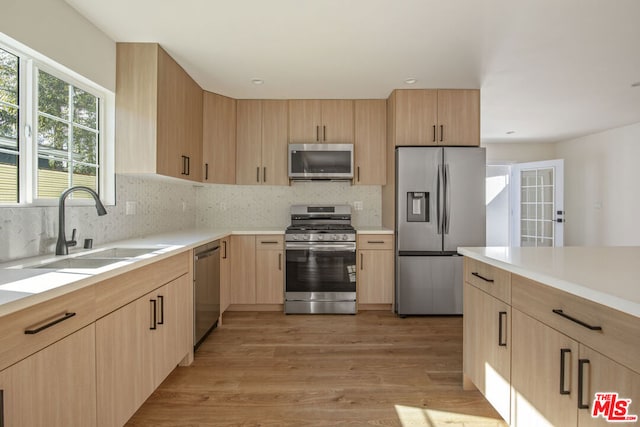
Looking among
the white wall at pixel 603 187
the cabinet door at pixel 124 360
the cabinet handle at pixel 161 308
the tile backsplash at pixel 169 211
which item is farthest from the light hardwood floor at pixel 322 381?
the white wall at pixel 603 187

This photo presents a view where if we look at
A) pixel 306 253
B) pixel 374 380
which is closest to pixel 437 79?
pixel 306 253

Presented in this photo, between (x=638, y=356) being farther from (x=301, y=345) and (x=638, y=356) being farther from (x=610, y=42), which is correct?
(x=610, y=42)

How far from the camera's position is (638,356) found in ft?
2.94

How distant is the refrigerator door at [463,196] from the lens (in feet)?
11.3

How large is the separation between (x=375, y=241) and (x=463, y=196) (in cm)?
101

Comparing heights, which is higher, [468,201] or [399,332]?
[468,201]

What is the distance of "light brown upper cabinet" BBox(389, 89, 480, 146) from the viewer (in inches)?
139

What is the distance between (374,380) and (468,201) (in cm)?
211

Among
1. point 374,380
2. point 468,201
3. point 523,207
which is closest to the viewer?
point 374,380

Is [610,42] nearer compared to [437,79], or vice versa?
[610,42]

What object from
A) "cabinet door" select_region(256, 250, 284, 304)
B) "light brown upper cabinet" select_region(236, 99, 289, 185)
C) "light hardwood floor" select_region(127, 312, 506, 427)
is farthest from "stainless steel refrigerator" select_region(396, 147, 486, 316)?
"light brown upper cabinet" select_region(236, 99, 289, 185)

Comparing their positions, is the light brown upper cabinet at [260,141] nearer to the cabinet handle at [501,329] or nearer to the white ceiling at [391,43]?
the white ceiling at [391,43]

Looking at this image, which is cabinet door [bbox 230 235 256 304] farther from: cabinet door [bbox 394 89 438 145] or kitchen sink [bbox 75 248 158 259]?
cabinet door [bbox 394 89 438 145]

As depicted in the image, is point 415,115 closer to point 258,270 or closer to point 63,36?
point 258,270
